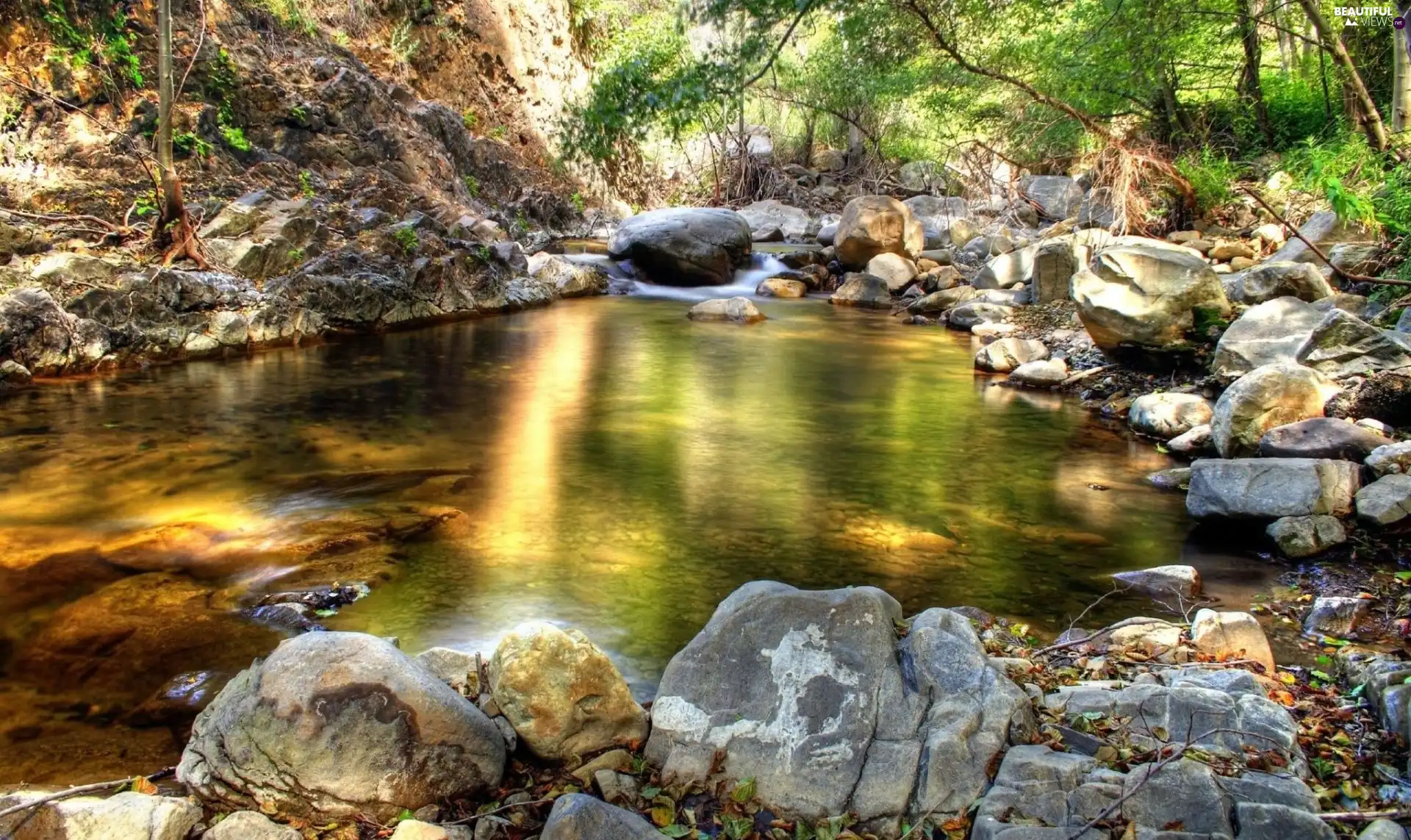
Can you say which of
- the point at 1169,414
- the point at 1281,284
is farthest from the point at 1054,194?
the point at 1169,414

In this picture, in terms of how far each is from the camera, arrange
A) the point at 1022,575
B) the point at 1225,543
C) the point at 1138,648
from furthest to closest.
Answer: the point at 1225,543 < the point at 1022,575 < the point at 1138,648

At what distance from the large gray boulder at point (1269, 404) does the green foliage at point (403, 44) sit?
21844 millimetres

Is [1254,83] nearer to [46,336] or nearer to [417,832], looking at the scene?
[417,832]

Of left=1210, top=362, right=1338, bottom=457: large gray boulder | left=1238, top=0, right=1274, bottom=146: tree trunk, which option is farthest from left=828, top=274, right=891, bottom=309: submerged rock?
left=1210, top=362, right=1338, bottom=457: large gray boulder

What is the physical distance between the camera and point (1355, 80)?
936cm

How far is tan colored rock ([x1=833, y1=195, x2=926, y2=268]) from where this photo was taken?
18.7 meters

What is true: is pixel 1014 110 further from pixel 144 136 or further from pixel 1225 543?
pixel 144 136

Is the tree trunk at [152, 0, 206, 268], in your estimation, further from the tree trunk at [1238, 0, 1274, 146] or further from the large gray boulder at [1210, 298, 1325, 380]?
the tree trunk at [1238, 0, 1274, 146]

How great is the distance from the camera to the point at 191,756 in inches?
118

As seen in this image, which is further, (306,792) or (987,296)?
(987,296)

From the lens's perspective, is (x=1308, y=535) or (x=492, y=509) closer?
(x=1308, y=535)

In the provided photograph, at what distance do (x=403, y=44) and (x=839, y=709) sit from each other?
79.2 ft

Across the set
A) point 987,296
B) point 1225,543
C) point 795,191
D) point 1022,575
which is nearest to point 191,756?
point 1022,575

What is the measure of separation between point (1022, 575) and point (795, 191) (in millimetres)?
25182
